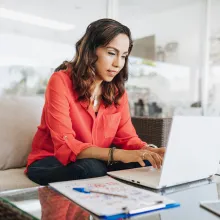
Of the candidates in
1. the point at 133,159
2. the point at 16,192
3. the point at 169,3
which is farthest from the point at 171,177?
the point at 169,3

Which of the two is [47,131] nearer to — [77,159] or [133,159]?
[77,159]

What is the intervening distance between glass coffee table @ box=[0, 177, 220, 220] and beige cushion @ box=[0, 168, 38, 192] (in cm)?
39

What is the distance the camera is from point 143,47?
134 inches

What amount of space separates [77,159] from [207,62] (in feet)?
10.3

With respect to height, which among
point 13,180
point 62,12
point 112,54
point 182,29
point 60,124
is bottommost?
point 13,180

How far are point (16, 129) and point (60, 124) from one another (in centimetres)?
37

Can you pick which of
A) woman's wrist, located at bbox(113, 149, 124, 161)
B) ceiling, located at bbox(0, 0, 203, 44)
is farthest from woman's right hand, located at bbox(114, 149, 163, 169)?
ceiling, located at bbox(0, 0, 203, 44)

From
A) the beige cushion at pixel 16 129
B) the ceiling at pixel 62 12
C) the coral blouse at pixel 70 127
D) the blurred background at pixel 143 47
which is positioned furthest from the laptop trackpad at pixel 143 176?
the ceiling at pixel 62 12

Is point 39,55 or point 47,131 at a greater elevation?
point 39,55

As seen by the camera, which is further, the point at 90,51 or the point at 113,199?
the point at 90,51

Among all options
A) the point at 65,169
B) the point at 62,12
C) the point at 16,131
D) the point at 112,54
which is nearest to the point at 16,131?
the point at 16,131

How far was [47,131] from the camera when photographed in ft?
4.86

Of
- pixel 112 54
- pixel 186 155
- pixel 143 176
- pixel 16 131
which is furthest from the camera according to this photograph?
pixel 16 131

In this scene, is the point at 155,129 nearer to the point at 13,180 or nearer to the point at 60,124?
the point at 60,124
